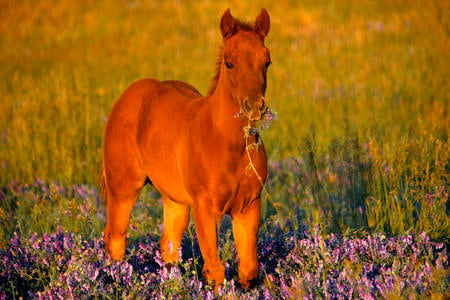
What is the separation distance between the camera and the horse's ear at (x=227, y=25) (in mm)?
4555

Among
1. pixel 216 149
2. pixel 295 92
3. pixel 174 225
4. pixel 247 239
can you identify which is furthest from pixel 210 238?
pixel 295 92

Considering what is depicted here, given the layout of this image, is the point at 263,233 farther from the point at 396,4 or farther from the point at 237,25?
the point at 396,4

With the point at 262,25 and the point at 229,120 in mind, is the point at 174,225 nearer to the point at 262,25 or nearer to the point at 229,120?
the point at 229,120

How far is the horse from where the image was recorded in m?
4.35

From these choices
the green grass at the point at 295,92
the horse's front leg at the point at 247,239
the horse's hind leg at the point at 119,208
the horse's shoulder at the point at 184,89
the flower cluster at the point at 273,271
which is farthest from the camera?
the green grass at the point at 295,92

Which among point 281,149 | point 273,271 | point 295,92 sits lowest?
point 273,271

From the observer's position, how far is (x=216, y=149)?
15.0 feet

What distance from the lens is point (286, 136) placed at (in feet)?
31.8

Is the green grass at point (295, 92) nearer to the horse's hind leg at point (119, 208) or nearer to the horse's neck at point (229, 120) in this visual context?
the horse's hind leg at point (119, 208)

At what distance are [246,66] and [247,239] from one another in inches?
52.7

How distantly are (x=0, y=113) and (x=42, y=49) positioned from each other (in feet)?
25.2

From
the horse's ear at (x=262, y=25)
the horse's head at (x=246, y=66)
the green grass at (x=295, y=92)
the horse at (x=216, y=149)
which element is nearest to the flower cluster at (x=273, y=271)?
the horse at (x=216, y=149)

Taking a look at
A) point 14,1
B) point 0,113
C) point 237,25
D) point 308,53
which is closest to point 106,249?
point 237,25

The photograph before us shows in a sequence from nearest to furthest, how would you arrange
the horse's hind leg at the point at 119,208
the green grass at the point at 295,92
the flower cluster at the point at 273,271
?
the flower cluster at the point at 273,271 → the horse's hind leg at the point at 119,208 → the green grass at the point at 295,92
